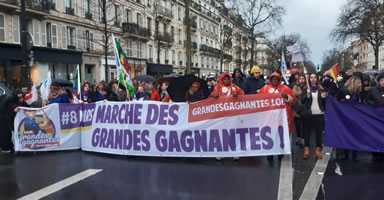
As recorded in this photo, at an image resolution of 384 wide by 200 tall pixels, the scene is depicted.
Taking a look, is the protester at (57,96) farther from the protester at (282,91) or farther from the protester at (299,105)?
the protester at (299,105)

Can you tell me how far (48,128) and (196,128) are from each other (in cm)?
383

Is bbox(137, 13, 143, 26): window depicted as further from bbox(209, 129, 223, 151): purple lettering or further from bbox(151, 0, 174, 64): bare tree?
bbox(209, 129, 223, 151): purple lettering

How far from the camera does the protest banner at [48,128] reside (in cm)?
823

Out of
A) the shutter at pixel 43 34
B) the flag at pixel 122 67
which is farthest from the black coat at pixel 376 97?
the shutter at pixel 43 34

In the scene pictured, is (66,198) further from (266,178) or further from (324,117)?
(324,117)

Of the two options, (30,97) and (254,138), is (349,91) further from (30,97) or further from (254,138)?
(30,97)

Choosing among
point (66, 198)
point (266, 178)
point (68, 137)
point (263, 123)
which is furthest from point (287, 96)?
point (68, 137)

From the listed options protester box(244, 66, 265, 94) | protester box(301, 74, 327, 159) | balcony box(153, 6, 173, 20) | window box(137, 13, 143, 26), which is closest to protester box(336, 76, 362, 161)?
protester box(301, 74, 327, 159)

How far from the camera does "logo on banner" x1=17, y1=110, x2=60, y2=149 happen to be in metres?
8.23

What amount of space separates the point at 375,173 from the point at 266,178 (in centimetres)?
195

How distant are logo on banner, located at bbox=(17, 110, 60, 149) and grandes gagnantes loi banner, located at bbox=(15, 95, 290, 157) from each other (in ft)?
4.16

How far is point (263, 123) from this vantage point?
6.71 m

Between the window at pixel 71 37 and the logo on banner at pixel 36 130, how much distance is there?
21479mm

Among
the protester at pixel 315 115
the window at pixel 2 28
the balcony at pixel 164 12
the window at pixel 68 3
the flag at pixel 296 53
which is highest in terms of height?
the balcony at pixel 164 12
